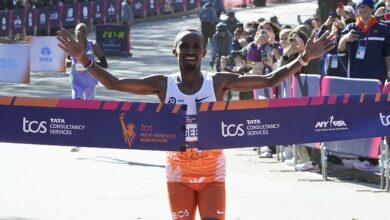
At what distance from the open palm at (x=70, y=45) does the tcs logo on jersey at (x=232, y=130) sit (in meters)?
1.15

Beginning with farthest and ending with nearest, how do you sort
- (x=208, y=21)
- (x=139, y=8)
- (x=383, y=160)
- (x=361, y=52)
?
(x=139, y=8) → (x=208, y=21) → (x=361, y=52) → (x=383, y=160)

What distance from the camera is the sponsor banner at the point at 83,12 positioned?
40.3m

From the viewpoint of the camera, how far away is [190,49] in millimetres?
7074

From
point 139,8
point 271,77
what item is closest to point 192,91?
point 271,77

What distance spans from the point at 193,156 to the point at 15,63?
18252 mm

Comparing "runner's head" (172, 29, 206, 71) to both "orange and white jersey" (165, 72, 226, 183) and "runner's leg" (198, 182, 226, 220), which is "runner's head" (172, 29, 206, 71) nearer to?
"orange and white jersey" (165, 72, 226, 183)

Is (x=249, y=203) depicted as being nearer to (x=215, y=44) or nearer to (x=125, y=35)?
(x=215, y=44)

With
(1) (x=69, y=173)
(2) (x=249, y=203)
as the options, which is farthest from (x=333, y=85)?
(1) (x=69, y=173)

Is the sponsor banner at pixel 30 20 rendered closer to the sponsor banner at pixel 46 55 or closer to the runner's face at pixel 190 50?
the sponsor banner at pixel 46 55

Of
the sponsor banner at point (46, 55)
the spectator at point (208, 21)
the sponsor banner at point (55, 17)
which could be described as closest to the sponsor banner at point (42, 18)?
the sponsor banner at point (55, 17)

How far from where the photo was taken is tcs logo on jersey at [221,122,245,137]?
7473 millimetres

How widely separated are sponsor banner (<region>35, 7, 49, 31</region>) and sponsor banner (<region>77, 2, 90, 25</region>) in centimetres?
216

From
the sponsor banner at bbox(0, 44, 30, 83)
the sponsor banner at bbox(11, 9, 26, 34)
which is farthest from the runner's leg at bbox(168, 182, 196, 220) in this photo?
the sponsor banner at bbox(11, 9, 26, 34)

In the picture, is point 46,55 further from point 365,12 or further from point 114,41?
point 365,12
